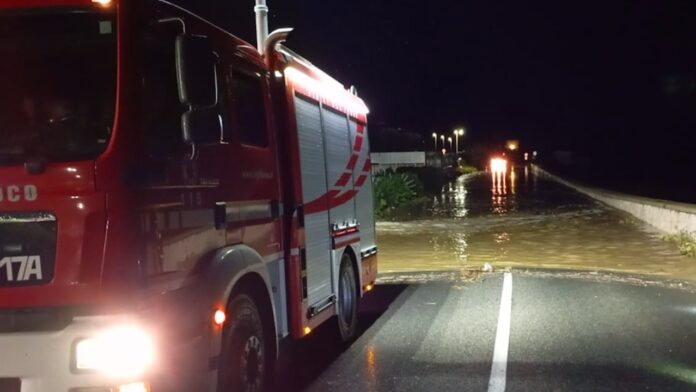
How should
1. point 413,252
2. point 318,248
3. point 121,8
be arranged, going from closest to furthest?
point 121,8 → point 318,248 → point 413,252

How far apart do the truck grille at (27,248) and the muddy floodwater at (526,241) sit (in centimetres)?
1111

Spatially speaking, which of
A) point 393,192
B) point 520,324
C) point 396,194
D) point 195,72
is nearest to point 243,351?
point 195,72

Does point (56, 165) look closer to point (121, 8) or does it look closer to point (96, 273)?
point (96, 273)

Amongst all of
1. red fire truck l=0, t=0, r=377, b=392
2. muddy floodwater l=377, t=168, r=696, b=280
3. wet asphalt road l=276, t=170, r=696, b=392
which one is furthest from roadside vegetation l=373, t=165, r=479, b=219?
red fire truck l=0, t=0, r=377, b=392

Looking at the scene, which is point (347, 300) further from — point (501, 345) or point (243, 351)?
point (243, 351)

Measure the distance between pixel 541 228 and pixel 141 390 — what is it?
1973cm

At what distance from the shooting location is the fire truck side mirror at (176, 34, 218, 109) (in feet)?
13.9

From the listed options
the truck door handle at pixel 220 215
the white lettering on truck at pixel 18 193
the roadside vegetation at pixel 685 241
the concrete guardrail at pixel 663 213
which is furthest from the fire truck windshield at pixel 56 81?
the concrete guardrail at pixel 663 213

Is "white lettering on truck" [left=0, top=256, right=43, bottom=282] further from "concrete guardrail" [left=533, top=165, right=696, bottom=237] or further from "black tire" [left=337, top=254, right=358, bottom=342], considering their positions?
"concrete guardrail" [left=533, top=165, right=696, bottom=237]

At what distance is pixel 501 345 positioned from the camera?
796 centimetres

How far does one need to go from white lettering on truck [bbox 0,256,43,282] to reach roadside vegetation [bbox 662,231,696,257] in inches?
554

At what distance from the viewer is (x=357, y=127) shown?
9.80 m

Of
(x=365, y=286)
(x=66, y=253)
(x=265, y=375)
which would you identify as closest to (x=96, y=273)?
(x=66, y=253)

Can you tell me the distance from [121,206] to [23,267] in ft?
1.96
